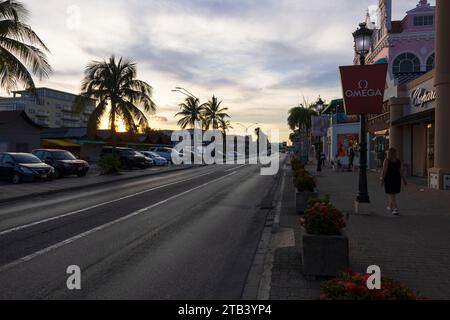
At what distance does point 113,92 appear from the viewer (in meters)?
30.1

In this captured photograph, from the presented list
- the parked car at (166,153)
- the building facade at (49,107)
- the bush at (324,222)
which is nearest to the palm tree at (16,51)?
the bush at (324,222)

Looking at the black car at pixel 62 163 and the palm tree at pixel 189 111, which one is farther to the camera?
the palm tree at pixel 189 111

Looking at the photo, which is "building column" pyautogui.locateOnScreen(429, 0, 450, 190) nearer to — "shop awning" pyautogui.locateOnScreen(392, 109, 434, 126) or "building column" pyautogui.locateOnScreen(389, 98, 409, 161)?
"shop awning" pyautogui.locateOnScreen(392, 109, 434, 126)

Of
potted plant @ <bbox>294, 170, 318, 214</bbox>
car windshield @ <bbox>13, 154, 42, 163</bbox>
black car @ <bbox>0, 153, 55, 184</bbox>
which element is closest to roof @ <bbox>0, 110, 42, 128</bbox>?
black car @ <bbox>0, 153, 55, 184</bbox>

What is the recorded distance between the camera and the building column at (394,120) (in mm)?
23297

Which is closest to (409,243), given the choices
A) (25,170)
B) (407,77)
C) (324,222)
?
(324,222)

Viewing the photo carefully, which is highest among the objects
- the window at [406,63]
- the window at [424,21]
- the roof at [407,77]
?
the window at [424,21]

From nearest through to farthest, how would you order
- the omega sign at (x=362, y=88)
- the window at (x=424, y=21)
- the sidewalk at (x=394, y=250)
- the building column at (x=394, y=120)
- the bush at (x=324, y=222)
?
the sidewalk at (x=394, y=250), the bush at (x=324, y=222), the omega sign at (x=362, y=88), the building column at (x=394, y=120), the window at (x=424, y=21)

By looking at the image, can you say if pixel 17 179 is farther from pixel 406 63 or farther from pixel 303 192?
pixel 406 63

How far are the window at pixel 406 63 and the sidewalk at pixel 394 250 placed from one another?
728 inches

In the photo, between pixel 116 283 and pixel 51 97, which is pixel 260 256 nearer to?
pixel 116 283

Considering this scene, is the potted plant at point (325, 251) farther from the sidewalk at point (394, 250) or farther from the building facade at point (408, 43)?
the building facade at point (408, 43)
